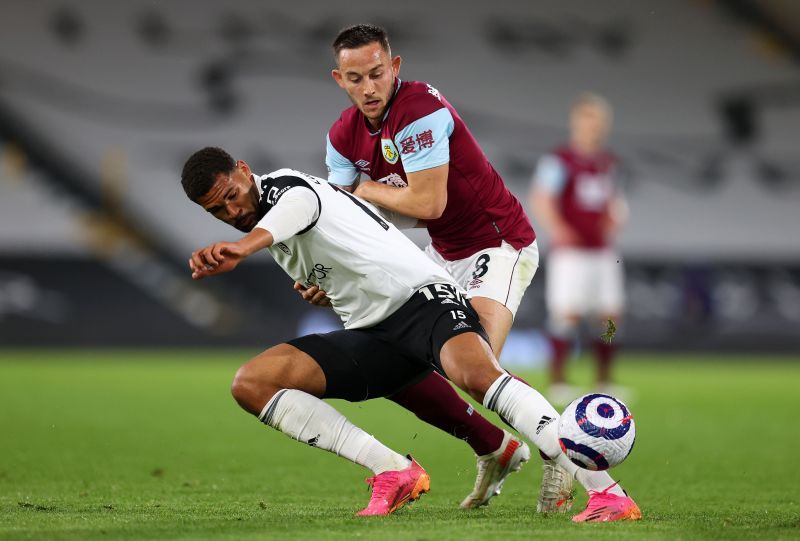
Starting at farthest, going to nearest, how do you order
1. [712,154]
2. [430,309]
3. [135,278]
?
[712,154] → [135,278] → [430,309]

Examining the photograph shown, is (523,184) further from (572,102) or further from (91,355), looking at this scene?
(91,355)

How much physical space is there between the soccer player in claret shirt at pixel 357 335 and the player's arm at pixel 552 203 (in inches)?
229

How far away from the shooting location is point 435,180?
5.04m

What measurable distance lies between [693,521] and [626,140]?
16.7 m

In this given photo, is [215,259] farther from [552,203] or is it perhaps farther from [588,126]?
[552,203]

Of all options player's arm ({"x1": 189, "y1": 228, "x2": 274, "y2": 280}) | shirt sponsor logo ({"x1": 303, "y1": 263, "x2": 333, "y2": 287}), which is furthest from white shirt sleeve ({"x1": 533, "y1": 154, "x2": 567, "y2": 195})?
player's arm ({"x1": 189, "y1": 228, "x2": 274, "y2": 280})

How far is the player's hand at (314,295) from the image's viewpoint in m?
4.98

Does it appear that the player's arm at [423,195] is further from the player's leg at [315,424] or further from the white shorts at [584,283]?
the white shorts at [584,283]

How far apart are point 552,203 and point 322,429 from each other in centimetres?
663

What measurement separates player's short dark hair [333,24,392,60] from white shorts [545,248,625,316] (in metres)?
6.10

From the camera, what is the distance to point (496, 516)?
4594 millimetres

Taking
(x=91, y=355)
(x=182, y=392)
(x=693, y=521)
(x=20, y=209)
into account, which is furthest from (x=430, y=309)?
(x=20, y=209)

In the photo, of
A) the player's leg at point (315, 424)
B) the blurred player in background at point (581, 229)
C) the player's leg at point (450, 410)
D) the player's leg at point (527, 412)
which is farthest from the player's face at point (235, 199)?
the blurred player in background at point (581, 229)

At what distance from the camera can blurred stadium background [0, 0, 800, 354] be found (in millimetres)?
19422
